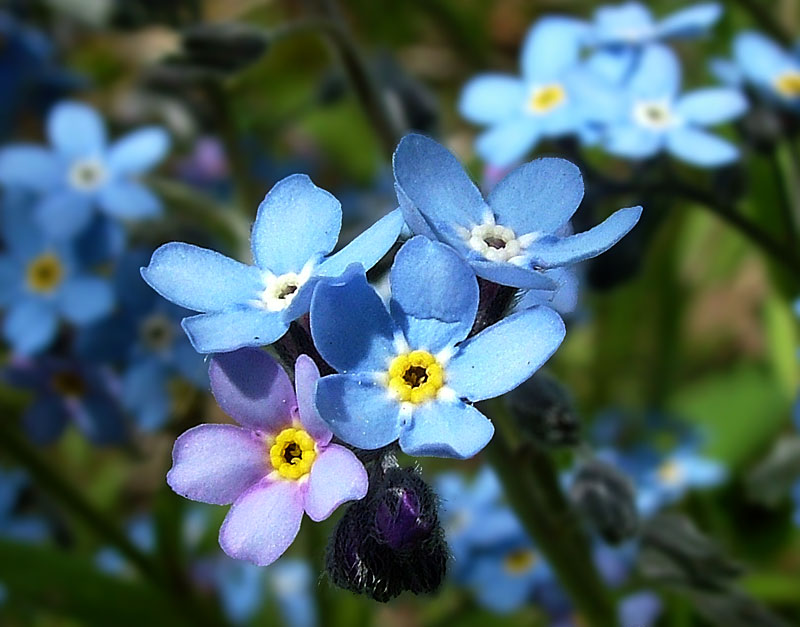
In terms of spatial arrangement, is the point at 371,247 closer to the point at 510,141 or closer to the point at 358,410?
the point at 358,410

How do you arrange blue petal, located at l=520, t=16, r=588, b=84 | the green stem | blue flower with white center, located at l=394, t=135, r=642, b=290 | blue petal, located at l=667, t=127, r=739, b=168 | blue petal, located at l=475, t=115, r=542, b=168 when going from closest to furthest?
blue flower with white center, located at l=394, t=135, r=642, b=290
the green stem
blue petal, located at l=667, t=127, r=739, b=168
blue petal, located at l=475, t=115, r=542, b=168
blue petal, located at l=520, t=16, r=588, b=84

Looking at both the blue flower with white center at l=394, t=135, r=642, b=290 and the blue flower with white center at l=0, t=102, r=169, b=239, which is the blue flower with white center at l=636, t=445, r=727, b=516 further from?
the blue flower with white center at l=394, t=135, r=642, b=290

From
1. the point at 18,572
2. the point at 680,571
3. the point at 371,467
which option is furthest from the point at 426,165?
the point at 18,572

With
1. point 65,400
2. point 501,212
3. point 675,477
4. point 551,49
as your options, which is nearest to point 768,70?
point 551,49

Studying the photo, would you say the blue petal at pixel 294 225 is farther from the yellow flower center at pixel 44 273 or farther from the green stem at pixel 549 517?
the yellow flower center at pixel 44 273

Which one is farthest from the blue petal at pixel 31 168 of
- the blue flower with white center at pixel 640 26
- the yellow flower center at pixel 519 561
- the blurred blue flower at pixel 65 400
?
the yellow flower center at pixel 519 561

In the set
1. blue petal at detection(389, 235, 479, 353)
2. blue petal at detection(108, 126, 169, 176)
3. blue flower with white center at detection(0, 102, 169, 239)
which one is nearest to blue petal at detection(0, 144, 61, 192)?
blue flower with white center at detection(0, 102, 169, 239)
